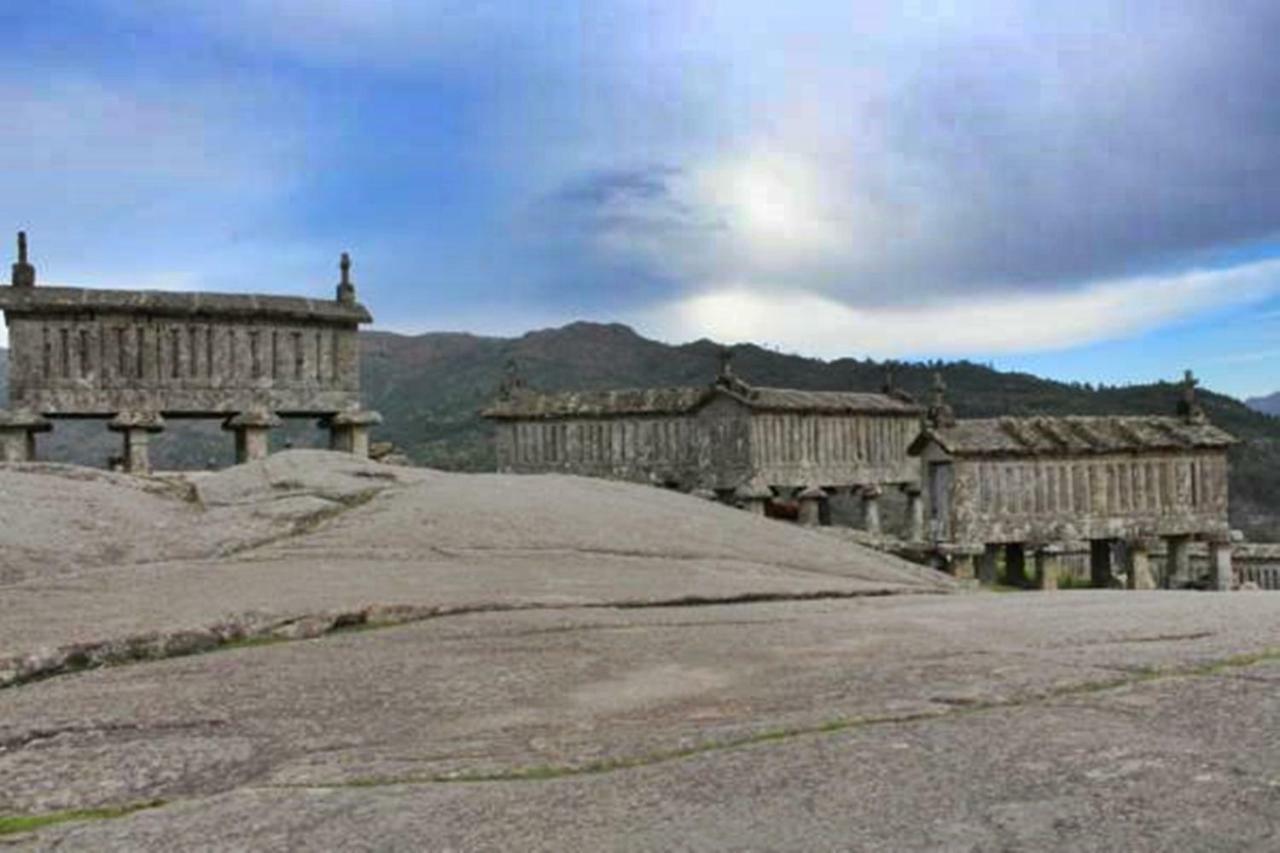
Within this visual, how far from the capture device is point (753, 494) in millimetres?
31219

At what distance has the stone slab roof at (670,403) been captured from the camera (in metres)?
32.2

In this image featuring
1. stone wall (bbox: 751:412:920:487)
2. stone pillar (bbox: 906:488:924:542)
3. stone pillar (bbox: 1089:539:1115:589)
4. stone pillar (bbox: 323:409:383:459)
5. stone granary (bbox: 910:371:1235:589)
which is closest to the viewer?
stone pillar (bbox: 323:409:383:459)

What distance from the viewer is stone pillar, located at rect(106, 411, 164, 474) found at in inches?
719

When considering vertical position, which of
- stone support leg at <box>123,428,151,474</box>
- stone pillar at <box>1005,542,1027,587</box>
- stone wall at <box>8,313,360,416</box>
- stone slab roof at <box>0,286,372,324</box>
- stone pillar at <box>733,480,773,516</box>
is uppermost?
stone slab roof at <box>0,286,372,324</box>

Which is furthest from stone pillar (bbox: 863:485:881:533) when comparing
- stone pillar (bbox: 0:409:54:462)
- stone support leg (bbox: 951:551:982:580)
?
stone pillar (bbox: 0:409:54:462)

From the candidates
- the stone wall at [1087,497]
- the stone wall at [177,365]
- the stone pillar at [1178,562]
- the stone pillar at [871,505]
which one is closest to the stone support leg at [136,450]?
the stone wall at [177,365]

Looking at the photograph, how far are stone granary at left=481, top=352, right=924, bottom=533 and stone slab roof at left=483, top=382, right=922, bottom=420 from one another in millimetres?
33

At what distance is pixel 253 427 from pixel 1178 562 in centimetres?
2487

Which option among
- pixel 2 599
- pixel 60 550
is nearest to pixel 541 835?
pixel 2 599

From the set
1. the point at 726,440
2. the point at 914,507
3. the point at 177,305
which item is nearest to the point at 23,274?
the point at 177,305

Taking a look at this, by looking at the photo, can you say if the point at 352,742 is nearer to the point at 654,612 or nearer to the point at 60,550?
the point at 654,612

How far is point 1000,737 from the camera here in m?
4.75

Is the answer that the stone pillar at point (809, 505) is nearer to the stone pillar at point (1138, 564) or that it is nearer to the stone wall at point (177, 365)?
the stone pillar at point (1138, 564)

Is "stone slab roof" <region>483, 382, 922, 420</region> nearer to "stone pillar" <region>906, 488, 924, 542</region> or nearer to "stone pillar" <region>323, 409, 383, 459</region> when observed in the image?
"stone pillar" <region>906, 488, 924, 542</region>
